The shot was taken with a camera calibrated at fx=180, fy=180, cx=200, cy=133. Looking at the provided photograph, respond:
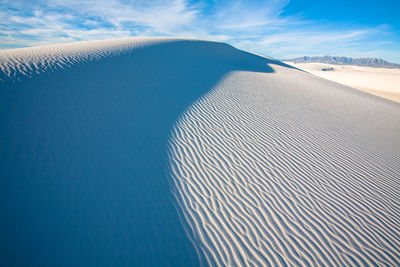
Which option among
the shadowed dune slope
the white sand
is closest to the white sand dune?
the shadowed dune slope

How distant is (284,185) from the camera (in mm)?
3559

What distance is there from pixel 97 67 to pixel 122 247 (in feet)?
22.4

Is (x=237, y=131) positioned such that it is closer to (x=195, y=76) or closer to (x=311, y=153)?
(x=311, y=153)

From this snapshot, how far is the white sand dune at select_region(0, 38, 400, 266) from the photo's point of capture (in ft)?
8.37

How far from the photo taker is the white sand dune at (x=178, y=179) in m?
2.55

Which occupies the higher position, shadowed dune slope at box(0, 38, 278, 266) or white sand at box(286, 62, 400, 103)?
shadowed dune slope at box(0, 38, 278, 266)

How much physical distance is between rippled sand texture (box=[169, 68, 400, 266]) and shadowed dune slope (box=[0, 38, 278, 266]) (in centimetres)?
47

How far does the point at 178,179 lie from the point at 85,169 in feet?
5.77

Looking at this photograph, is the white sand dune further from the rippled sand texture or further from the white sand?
the white sand

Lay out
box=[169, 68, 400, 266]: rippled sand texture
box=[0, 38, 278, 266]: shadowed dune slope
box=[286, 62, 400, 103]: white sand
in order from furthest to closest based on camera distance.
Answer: box=[286, 62, 400, 103]: white sand, box=[169, 68, 400, 266]: rippled sand texture, box=[0, 38, 278, 266]: shadowed dune slope

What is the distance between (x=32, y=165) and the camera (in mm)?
3264

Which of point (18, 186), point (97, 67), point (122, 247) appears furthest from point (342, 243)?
point (97, 67)

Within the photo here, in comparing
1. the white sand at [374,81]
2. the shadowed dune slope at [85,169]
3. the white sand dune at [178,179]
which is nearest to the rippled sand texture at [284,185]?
the white sand dune at [178,179]

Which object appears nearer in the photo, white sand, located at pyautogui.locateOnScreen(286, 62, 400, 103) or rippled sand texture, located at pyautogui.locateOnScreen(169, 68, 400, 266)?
rippled sand texture, located at pyautogui.locateOnScreen(169, 68, 400, 266)
